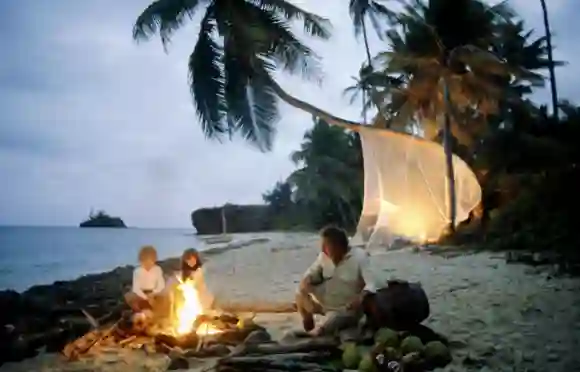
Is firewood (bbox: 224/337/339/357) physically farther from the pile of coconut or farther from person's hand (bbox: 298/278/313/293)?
person's hand (bbox: 298/278/313/293)

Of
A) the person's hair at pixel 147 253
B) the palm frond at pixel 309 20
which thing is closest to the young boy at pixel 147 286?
the person's hair at pixel 147 253

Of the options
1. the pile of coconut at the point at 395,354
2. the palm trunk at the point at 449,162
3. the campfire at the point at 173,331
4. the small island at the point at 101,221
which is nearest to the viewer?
the pile of coconut at the point at 395,354

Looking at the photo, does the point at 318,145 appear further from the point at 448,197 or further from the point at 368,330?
the point at 368,330

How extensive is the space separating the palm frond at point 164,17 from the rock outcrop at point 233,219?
73 cm

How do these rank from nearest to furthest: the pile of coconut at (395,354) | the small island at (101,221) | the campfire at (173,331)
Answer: the pile of coconut at (395,354) → the campfire at (173,331) → the small island at (101,221)

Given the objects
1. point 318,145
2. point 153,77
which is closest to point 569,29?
point 318,145

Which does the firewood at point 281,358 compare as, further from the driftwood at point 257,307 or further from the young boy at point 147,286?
the young boy at point 147,286

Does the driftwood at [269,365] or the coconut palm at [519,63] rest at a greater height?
the coconut palm at [519,63]

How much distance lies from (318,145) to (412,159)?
1.25 ft

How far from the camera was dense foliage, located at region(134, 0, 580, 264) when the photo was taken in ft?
9.12

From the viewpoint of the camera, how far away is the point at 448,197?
110 inches

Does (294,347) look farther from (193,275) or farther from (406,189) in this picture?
(406,189)

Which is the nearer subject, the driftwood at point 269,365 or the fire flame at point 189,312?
the driftwood at point 269,365

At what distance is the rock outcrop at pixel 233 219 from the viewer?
2.87m
